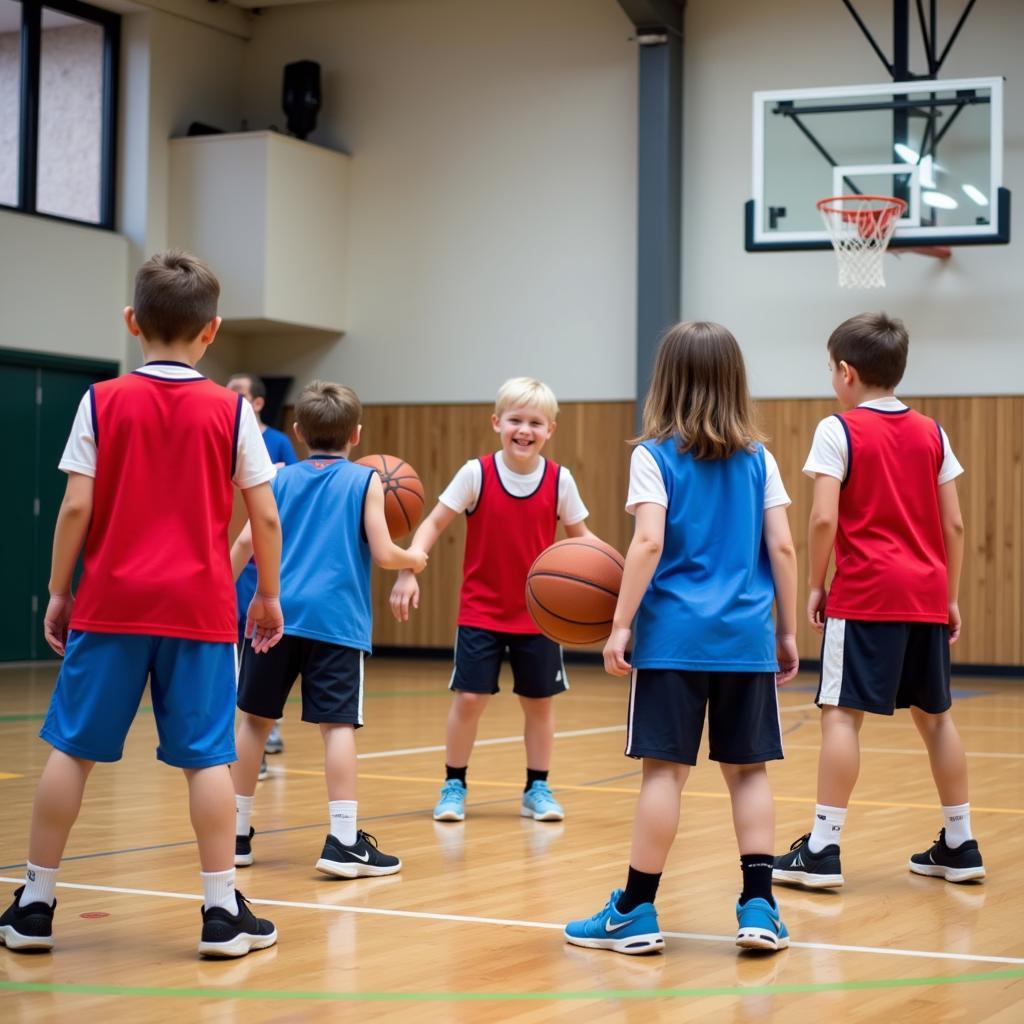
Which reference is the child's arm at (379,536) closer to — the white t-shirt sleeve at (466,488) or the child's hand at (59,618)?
the white t-shirt sleeve at (466,488)

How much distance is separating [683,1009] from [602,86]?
1138 centimetres

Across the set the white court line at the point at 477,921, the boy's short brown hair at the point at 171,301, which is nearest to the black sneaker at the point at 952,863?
the white court line at the point at 477,921

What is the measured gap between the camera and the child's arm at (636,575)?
352cm

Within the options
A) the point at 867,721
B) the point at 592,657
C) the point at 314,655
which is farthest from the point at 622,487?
the point at 314,655

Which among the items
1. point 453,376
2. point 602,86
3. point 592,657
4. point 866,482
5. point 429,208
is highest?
point 602,86

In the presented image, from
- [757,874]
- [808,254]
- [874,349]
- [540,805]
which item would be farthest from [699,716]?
[808,254]

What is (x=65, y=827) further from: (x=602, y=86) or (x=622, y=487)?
(x=602, y=86)

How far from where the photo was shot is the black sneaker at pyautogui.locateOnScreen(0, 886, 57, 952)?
11.3 feet

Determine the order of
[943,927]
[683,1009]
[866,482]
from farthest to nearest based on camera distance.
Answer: [866,482]
[943,927]
[683,1009]

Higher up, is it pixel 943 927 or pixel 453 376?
pixel 453 376

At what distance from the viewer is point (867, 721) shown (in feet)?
30.5

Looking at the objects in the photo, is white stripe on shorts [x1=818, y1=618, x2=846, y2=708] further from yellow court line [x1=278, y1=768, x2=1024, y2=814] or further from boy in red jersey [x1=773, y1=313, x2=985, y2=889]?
yellow court line [x1=278, y1=768, x2=1024, y2=814]

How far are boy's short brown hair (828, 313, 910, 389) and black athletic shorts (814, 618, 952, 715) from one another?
27.7 inches

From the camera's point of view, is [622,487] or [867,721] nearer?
[867,721]
